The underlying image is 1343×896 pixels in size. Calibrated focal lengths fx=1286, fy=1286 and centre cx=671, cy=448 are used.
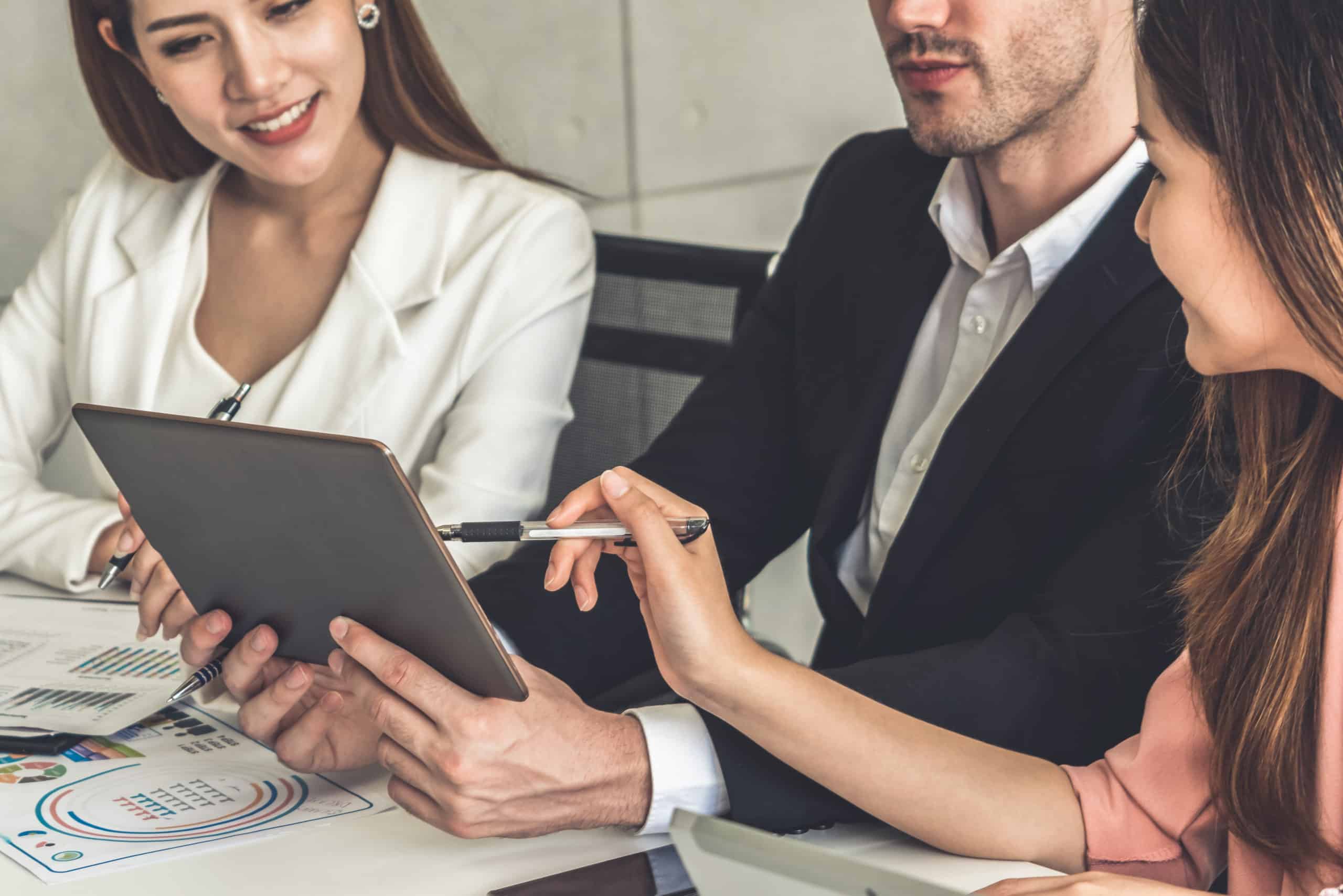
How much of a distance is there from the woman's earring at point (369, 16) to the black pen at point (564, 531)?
1.00 metres

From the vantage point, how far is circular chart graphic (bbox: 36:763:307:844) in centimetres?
92

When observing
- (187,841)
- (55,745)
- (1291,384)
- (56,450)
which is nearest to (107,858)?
(187,841)

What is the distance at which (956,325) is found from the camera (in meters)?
1.40

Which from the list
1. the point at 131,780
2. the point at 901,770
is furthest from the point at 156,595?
the point at 901,770

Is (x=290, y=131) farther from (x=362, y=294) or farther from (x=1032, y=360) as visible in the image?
(x=1032, y=360)

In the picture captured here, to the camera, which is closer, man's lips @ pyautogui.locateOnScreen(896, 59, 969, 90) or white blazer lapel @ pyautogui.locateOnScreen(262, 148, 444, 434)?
man's lips @ pyautogui.locateOnScreen(896, 59, 969, 90)

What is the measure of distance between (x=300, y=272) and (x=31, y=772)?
94cm

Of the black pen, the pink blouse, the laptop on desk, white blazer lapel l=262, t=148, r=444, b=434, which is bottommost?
the pink blouse

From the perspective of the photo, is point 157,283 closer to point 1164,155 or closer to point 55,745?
point 55,745

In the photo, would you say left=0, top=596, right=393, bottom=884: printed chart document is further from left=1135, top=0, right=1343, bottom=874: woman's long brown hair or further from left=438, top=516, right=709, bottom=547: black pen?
left=1135, top=0, right=1343, bottom=874: woman's long brown hair

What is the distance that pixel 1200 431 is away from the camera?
3.41 ft

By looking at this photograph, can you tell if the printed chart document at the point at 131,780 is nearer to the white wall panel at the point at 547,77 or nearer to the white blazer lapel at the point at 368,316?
the white blazer lapel at the point at 368,316

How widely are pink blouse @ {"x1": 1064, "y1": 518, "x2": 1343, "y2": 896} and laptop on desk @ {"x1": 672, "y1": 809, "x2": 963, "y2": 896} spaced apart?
0.52 meters

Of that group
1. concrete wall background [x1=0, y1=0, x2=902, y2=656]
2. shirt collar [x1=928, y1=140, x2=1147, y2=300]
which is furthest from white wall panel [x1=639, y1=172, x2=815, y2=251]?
shirt collar [x1=928, y1=140, x2=1147, y2=300]
